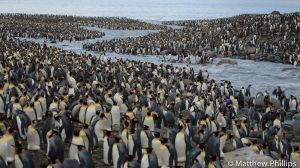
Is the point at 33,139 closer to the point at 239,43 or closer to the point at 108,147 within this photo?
the point at 108,147

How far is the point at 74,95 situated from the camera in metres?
15.6

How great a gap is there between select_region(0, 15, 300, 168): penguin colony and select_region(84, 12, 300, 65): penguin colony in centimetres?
2050

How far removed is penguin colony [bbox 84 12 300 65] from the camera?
41.4 m

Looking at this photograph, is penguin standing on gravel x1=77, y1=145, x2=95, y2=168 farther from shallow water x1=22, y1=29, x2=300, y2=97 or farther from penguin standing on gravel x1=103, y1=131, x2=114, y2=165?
shallow water x1=22, y1=29, x2=300, y2=97

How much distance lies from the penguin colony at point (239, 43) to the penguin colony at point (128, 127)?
2050cm

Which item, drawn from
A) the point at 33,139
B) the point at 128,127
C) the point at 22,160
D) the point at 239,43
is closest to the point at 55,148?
the point at 22,160

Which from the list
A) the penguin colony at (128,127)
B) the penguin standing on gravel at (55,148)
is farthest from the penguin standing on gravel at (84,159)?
the penguin standing on gravel at (55,148)

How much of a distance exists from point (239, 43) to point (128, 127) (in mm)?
36400

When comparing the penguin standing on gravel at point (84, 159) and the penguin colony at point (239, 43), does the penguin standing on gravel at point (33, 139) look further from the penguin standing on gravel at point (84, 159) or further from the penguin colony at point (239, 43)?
the penguin colony at point (239, 43)

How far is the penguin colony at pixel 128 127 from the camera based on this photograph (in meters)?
9.52

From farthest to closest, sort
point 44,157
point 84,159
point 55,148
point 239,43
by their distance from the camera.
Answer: point 239,43
point 44,157
point 55,148
point 84,159

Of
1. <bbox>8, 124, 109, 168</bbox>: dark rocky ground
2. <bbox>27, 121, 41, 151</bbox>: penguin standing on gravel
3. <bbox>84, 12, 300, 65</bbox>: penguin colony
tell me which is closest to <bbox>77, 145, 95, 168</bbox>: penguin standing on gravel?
<bbox>8, 124, 109, 168</bbox>: dark rocky ground

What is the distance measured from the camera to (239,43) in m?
45.6

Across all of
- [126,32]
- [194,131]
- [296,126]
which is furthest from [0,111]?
[126,32]
